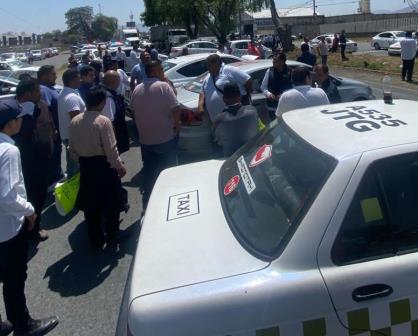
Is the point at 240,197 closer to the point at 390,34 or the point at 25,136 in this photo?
the point at 25,136

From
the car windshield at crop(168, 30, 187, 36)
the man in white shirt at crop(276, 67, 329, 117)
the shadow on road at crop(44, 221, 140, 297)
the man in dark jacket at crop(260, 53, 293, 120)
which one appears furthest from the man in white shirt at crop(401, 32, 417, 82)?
the car windshield at crop(168, 30, 187, 36)

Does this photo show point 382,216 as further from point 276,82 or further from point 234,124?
point 276,82

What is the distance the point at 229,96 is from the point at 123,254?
6.08 feet

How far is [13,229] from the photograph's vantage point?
3133 mm

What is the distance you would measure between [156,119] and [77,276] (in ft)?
5.97

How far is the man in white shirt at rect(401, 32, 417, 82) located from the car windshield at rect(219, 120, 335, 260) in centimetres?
1428

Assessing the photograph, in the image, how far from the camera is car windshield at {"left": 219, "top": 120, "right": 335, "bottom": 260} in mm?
2301

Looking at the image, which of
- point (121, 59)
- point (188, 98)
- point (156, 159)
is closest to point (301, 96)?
point (156, 159)

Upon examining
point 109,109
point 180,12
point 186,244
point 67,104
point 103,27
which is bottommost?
point 186,244

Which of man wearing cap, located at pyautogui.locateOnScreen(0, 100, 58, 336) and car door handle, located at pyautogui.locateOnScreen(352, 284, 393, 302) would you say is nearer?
car door handle, located at pyautogui.locateOnScreen(352, 284, 393, 302)

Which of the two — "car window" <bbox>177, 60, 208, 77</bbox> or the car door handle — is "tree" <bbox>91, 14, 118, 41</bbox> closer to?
→ "car window" <bbox>177, 60, 208, 77</bbox>

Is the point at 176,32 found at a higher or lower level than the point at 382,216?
higher

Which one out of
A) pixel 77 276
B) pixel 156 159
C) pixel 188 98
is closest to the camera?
pixel 77 276

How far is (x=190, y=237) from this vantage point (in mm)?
2574
